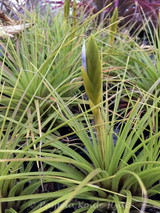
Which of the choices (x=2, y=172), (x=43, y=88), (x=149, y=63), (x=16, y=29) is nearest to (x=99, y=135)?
(x=2, y=172)

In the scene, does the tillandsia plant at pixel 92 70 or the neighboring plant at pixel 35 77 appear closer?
the tillandsia plant at pixel 92 70

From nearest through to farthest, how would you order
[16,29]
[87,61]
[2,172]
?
[87,61]
[2,172]
[16,29]

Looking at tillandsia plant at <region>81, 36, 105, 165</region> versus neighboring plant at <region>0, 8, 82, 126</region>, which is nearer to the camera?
tillandsia plant at <region>81, 36, 105, 165</region>

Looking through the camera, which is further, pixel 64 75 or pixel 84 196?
pixel 64 75

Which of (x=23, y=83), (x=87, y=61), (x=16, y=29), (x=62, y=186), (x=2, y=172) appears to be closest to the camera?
(x=87, y=61)

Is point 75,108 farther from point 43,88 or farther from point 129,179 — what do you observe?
point 129,179

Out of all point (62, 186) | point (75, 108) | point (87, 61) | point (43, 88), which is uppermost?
point (87, 61)

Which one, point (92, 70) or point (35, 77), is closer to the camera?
point (92, 70)

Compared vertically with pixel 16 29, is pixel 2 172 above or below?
below

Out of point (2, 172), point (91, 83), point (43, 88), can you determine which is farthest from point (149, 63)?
point (2, 172)
